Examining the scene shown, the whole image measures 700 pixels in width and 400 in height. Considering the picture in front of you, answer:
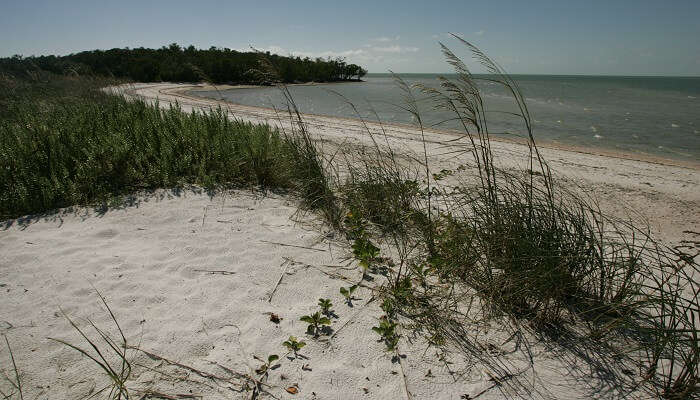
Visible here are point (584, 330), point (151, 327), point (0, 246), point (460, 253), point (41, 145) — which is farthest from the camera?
point (41, 145)

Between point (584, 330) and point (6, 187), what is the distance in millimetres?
5719

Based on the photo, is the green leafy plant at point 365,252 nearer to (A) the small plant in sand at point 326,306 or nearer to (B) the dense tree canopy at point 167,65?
(A) the small plant in sand at point 326,306

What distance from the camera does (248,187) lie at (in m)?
4.69

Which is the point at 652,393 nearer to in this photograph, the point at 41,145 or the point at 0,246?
the point at 0,246

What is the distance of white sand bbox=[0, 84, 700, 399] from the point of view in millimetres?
1983

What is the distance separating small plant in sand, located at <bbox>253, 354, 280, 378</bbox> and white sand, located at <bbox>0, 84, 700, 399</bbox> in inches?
1.5

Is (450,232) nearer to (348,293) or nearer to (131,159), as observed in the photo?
(348,293)

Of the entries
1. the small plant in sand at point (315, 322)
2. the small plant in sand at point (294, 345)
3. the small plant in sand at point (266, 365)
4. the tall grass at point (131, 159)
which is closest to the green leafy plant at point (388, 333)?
the small plant in sand at point (315, 322)

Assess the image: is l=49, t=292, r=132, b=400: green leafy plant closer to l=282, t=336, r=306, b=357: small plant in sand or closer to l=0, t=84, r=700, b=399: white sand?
l=0, t=84, r=700, b=399: white sand

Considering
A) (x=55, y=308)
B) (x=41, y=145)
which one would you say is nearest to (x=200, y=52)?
(x=41, y=145)

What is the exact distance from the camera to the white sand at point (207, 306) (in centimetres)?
198

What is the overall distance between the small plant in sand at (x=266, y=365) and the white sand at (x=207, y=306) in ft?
0.13

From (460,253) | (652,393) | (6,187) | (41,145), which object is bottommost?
(652,393)

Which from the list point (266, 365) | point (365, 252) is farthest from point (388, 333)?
point (365, 252)
